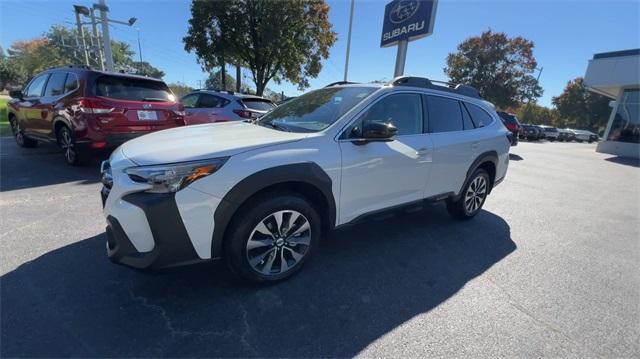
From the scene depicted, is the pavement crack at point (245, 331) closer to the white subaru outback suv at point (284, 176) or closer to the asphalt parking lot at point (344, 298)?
the asphalt parking lot at point (344, 298)

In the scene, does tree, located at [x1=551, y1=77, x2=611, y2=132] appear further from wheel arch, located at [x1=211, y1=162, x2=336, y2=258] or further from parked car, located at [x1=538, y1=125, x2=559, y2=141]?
wheel arch, located at [x1=211, y1=162, x2=336, y2=258]

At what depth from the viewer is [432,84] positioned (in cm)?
367

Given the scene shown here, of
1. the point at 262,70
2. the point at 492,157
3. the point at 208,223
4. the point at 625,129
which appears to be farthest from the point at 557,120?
the point at 208,223

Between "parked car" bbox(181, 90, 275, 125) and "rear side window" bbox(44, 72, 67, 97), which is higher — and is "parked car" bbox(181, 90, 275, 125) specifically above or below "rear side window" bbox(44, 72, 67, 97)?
below

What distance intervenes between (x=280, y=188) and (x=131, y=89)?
4.56 meters

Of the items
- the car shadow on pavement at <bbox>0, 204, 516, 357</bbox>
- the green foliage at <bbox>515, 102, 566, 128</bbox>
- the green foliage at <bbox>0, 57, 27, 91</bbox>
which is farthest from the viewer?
the green foliage at <bbox>515, 102, 566, 128</bbox>

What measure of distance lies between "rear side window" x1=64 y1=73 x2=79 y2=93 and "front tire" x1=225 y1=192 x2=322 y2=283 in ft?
15.9

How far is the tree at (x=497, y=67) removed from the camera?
35.1 metres

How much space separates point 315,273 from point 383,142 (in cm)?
136

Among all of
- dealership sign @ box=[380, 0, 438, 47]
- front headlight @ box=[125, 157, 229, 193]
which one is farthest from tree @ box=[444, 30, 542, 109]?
front headlight @ box=[125, 157, 229, 193]

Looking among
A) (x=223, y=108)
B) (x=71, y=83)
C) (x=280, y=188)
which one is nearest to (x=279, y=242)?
(x=280, y=188)

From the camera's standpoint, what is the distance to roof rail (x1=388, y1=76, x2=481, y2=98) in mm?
3379

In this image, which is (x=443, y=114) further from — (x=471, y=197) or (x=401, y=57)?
(x=401, y=57)

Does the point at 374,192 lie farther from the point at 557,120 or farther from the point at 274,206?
the point at 557,120
